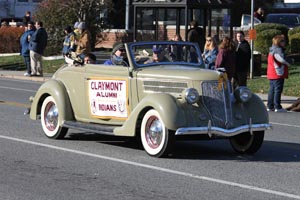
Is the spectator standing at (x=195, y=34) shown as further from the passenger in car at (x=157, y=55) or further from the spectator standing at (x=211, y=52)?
the passenger in car at (x=157, y=55)

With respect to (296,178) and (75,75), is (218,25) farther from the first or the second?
(296,178)

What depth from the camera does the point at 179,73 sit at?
11.4 metres

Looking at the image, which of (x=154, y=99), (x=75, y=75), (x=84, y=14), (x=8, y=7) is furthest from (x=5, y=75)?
(x=8, y=7)

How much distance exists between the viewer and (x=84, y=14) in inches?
1410

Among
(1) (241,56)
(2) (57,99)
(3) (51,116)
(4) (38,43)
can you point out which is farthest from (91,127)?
(4) (38,43)

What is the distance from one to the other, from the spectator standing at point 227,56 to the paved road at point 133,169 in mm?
4781

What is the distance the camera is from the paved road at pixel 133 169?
8.83 meters

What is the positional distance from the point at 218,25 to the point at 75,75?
51.2ft

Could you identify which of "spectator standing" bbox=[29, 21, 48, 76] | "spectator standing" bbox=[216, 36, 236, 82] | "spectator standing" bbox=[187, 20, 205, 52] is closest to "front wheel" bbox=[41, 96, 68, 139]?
"spectator standing" bbox=[216, 36, 236, 82]

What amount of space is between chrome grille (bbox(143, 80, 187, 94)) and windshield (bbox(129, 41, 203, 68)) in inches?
19.7

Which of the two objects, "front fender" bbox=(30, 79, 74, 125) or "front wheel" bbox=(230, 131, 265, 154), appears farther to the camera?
"front fender" bbox=(30, 79, 74, 125)

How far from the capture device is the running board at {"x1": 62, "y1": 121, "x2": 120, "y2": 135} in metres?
11.9

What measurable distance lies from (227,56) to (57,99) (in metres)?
6.90

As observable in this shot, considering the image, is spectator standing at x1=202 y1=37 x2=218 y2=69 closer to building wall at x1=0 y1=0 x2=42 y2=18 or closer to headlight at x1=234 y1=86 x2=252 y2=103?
headlight at x1=234 y1=86 x2=252 y2=103
